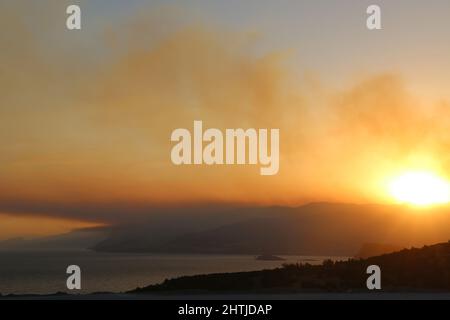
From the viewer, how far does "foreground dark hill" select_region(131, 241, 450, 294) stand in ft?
104

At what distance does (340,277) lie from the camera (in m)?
34.1

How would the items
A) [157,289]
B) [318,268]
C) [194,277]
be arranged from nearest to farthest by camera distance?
[157,289] < [194,277] < [318,268]

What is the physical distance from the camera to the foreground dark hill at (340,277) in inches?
1244
